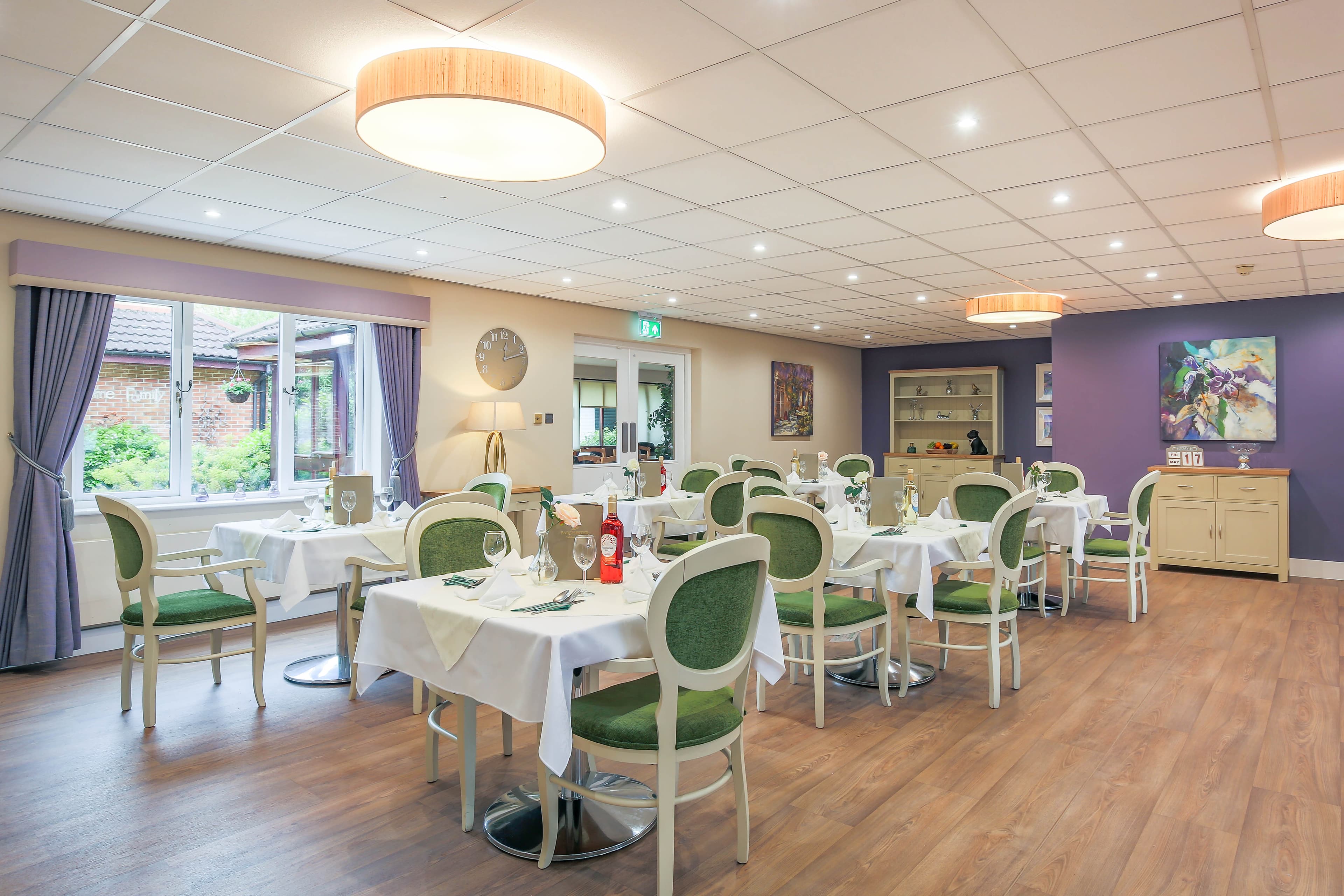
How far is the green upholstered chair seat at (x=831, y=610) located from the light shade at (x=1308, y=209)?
3.10 meters

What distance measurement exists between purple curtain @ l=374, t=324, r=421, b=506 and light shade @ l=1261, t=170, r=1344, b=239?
6.32 metres

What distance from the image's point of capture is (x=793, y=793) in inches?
124

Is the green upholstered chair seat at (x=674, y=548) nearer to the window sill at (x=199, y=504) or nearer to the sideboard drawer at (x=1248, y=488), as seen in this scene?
the window sill at (x=199, y=504)

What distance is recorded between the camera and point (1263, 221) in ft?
15.0

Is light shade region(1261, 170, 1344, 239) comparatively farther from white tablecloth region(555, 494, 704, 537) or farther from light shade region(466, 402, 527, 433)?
light shade region(466, 402, 527, 433)

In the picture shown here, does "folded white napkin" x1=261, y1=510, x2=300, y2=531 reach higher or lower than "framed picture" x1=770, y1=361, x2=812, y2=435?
lower

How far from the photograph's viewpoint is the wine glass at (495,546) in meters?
2.92

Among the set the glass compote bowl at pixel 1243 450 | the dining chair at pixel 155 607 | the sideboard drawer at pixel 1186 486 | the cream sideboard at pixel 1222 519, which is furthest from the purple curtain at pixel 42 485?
the glass compote bowl at pixel 1243 450

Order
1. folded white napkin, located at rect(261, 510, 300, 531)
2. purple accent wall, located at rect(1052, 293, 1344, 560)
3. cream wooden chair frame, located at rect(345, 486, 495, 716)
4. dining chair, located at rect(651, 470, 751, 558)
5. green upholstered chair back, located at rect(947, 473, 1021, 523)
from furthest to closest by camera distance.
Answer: purple accent wall, located at rect(1052, 293, 1344, 560), dining chair, located at rect(651, 470, 751, 558), green upholstered chair back, located at rect(947, 473, 1021, 523), folded white napkin, located at rect(261, 510, 300, 531), cream wooden chair frame, located at rect(345, 486, 495, 716)

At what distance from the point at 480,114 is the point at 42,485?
13.8 ft

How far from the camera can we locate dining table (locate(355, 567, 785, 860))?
2355mm

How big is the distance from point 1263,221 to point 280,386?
705 cm

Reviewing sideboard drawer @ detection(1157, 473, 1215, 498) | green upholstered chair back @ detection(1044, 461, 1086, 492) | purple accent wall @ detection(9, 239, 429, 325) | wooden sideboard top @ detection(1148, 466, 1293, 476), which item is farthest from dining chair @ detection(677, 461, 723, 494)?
sideboard drawer @ detection(1157, 473, 1215, 498)

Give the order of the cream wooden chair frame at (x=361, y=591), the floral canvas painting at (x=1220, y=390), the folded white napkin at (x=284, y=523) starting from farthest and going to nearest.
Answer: the floral canvas painting at (x=1220, y=390) → the folded white napkin at (x=284, y=523) → the cream wooden chair frame at (x=361, y=591)
